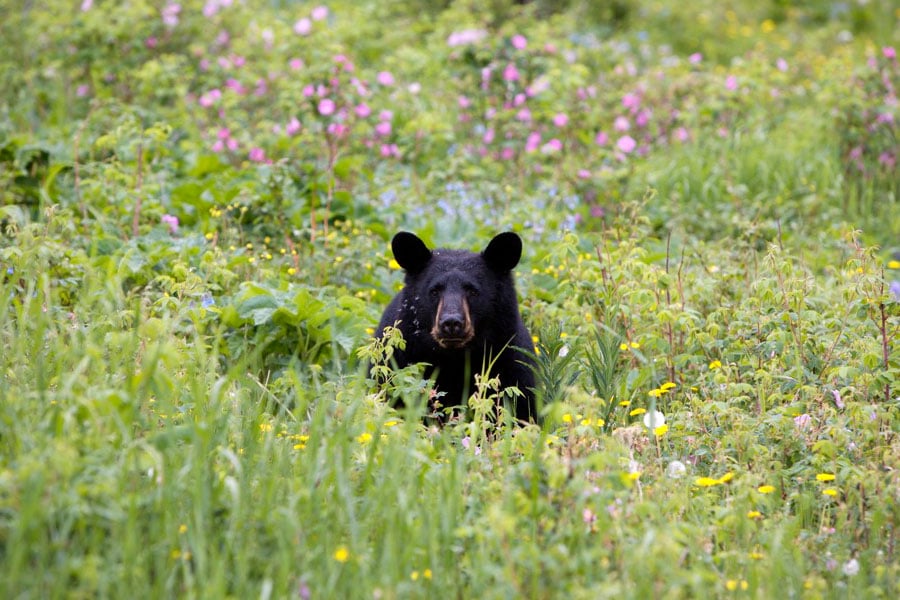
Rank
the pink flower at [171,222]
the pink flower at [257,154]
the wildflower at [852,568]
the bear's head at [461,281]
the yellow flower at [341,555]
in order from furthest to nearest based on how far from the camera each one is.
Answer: the pink flower at [257,154] → the pink flower at [171,222] → the bear's head at [461,281] → the wildflower at [852,568] → the yellow flower at [341,555]

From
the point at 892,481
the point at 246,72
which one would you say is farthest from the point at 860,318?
the point at 246,72

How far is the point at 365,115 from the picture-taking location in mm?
7590

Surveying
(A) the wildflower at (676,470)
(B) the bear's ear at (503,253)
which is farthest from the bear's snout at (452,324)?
(A) the wildflower at (676,470)

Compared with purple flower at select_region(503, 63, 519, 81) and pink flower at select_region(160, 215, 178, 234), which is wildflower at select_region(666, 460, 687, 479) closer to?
pink flower at select_region(160, 215, 178, 234)

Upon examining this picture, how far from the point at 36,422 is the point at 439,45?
7400 millimetres

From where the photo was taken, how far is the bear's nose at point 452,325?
15.2ft

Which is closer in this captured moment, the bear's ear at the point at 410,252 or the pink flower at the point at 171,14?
the bear's ear at the point at 410,252

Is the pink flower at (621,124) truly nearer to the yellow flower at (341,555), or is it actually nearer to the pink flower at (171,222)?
the pink flower at (171,222)

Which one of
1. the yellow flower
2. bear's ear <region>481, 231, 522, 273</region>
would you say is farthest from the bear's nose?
the yellow flower

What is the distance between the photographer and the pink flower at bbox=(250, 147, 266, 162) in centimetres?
745

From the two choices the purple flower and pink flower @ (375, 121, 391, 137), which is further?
the purple flower

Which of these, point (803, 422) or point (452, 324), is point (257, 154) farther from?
point (803, 422)

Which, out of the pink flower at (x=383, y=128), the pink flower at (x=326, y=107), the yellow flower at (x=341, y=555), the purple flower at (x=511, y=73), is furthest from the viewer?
the purple flower at (x=511, y=73)

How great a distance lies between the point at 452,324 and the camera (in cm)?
465
